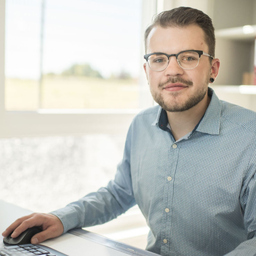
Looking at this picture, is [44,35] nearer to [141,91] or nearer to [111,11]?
[111,11]

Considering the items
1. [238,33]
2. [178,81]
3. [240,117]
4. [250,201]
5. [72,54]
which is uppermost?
[238,33]

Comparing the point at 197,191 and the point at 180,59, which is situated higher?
the point at 180,59

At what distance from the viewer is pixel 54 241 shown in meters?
1.12

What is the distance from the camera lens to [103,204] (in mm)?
1452

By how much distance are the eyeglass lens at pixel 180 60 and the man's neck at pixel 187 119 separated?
169 mm

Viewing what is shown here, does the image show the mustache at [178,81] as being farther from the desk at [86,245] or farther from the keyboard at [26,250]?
the keyboard at [26,250]

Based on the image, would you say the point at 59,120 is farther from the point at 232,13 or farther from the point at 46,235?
the point at 232,13

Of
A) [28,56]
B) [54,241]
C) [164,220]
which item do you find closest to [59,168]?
[28,56]

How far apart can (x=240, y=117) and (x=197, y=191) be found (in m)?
0.31

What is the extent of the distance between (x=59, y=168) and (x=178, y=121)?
1.18 m

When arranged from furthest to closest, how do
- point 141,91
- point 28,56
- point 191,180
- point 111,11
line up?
point 141,91
point 111,11
point 28,56
point 191,180

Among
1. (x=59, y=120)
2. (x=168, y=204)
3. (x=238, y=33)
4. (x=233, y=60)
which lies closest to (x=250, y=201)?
(x=168, y=204)

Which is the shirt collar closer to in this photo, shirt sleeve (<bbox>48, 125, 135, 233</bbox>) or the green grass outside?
shirt sleeve (<bbox>48, 125, 135, 233</bbox>)

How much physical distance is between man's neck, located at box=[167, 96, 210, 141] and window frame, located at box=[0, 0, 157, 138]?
0.86m
